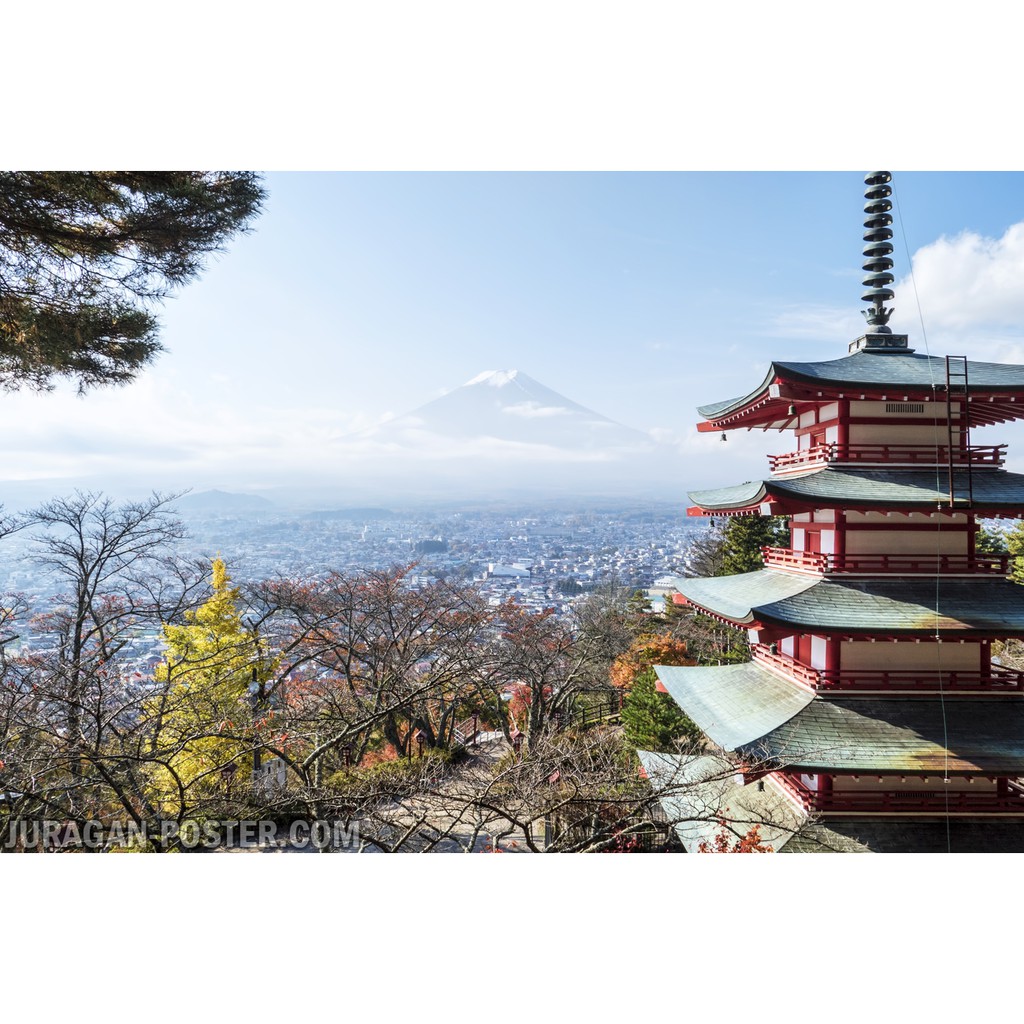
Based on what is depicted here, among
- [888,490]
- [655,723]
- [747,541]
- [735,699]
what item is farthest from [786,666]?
[747,541]

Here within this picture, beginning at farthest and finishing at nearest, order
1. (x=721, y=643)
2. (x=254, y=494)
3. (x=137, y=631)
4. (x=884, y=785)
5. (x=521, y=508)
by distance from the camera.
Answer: (x=521, y=508)
(x=254, y=494)
(x=721, y=643)
(x=137, y=631)
(x=884, y=785)

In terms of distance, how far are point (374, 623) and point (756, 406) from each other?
6.23 metres

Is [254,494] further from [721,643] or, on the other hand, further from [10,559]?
[721,643]

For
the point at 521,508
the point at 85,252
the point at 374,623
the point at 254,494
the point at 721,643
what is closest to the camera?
the point at 85,252

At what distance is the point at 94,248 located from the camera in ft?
10.2

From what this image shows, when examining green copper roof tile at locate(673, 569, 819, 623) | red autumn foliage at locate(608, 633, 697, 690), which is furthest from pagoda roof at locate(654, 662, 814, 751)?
red autumn foliage at locate(608, 633, 697, 690)

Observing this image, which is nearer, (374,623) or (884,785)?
(884,785)

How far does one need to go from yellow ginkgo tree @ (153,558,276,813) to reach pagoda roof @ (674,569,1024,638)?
404cm

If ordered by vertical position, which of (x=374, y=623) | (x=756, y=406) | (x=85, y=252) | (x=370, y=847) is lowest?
(x=370, y=847)

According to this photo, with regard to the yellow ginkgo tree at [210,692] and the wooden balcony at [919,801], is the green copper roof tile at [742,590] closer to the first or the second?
the wooden balcony at [919,801]

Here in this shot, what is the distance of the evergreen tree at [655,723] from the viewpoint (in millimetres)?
5602

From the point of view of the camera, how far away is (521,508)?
13.6m

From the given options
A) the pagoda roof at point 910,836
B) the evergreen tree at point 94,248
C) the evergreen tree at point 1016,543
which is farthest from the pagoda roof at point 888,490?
the evergreen tree at point 1016,543

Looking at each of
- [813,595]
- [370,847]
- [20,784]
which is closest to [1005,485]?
[813,595]
